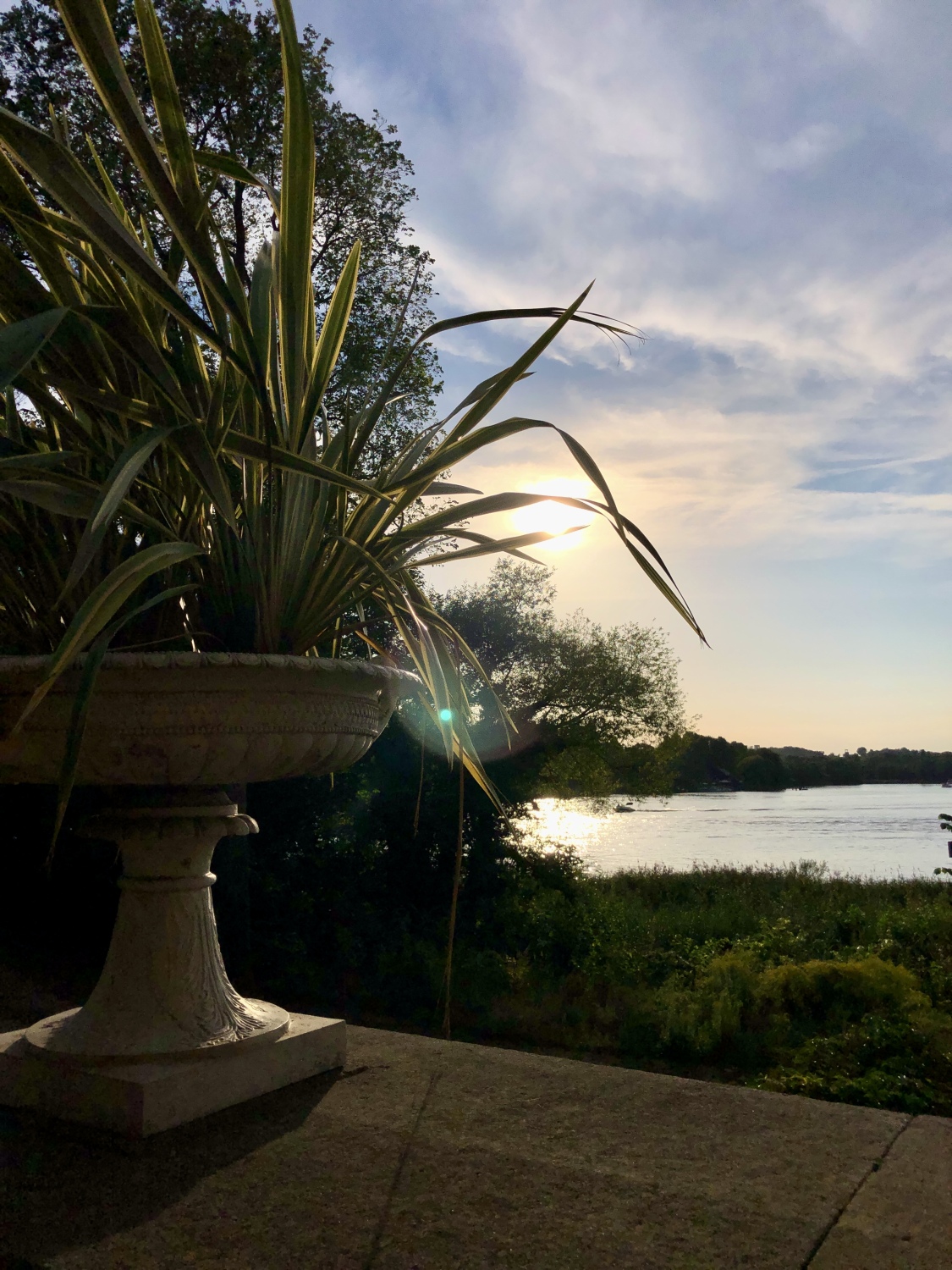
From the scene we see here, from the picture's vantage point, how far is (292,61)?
144cm

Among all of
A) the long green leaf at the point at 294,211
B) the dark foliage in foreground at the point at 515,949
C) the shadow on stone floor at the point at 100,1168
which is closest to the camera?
the shadow on stone floor at the point at 100,1168

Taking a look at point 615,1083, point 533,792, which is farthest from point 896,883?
point 615,1083

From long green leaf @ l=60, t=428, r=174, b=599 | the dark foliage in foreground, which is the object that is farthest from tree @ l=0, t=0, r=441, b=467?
long green leaf @ l=60, t=428, r=174, b=599

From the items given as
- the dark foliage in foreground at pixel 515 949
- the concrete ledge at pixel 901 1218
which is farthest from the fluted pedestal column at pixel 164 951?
the dark foliage in foreground at pixel 515 949

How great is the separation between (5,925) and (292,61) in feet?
17.1

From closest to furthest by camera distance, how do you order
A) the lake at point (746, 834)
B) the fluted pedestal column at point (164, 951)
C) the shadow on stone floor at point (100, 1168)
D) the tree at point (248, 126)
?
1. the shadow on stone floor at point (100, 1168)
2. the fluted pedestal column at point (164, 951)
3. the tree at point (248, 126)
4. the lake at point (746, 834)

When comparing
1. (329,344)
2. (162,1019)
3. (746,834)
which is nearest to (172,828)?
(162,1019)

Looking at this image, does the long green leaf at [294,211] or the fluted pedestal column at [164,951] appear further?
the fluted pedestal column at [164,951]

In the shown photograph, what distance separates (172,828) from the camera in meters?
1.68

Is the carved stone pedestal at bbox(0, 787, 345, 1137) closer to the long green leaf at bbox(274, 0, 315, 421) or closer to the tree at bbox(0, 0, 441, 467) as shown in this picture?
the long green leaf at bbox(274, 0, 315, 421)

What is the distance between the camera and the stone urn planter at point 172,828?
1473 mm

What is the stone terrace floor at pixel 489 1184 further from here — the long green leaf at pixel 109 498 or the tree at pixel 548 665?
the tree at pixel 548 665

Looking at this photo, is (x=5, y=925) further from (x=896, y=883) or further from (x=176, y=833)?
(x=896, y=883)

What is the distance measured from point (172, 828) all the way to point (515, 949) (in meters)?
5.50
